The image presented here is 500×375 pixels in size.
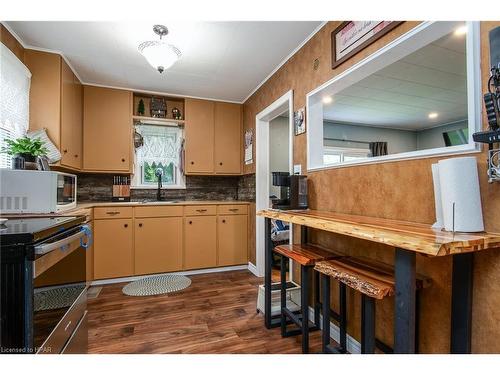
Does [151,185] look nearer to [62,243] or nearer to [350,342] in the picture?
[62,243]

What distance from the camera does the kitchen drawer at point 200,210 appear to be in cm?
335

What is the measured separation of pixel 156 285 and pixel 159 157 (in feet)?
6.04

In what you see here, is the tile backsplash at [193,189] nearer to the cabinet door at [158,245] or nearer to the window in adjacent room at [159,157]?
the window in adjacent room at [159,157]

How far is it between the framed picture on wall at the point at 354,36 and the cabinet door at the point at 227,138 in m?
2.09

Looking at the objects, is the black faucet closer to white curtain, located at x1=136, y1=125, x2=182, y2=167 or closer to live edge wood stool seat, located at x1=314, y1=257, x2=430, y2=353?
white curtain, located at x1=136, y1=125, x2=182, y2=167

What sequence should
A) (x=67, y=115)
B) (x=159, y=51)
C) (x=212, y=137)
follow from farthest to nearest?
(x=212, y=137) → (x=67, y=115) → (x=159, y=51)

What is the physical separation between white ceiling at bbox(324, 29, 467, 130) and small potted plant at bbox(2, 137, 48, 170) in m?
3.46

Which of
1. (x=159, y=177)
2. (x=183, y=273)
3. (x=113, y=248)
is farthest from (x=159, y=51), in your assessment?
(x=183, y=273)

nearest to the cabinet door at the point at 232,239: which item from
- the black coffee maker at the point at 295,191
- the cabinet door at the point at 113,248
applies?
the cabinet door at the point at 113,248

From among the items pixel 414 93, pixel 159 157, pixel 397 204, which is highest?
pixel 414 93

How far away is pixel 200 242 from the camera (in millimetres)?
3400

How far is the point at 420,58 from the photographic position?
2.67 m

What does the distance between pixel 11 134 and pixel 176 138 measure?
201 centimetres

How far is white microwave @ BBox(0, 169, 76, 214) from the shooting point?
1654mm
